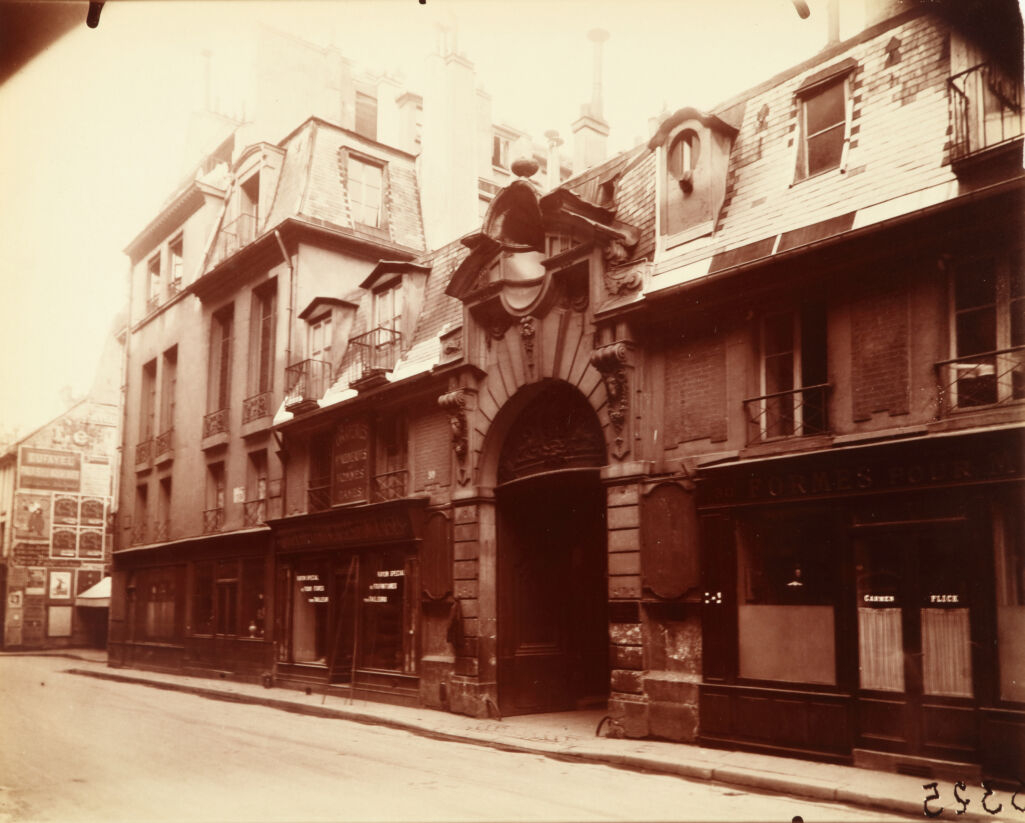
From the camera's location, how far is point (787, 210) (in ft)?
39.9

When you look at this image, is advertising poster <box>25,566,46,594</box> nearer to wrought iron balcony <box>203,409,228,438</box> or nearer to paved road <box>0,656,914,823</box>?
wrought iron balcony <box>203,409,228,438</box>

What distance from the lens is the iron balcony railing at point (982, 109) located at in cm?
951

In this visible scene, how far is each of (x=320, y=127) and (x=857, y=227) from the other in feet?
54.8

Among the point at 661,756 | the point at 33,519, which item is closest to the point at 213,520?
the point at 33,519

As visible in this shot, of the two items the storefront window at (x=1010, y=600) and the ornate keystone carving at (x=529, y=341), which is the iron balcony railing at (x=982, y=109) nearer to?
the storefront window at (x=1010, y=600)

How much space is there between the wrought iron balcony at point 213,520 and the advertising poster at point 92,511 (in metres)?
11.7

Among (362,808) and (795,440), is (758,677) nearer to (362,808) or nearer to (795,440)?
(795,440)

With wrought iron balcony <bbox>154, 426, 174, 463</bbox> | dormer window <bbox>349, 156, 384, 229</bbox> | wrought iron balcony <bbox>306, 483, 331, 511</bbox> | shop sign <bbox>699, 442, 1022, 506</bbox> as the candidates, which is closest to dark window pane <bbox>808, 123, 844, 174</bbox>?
shop sign <bbox>699, 442, 1022, 506</bbox>

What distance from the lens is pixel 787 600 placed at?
1145 cm

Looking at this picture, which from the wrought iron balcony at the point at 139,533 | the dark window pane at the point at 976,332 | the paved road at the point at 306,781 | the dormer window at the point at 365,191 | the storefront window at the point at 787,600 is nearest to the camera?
the paved road at the point at 306,781

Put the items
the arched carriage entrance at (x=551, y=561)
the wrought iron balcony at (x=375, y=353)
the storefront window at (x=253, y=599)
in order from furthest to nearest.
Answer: the storefront window at (x=253, y=599) → the wrought iron balcony at (x=375, y=353) → the arched carriage entrance at (x=551, y=561)

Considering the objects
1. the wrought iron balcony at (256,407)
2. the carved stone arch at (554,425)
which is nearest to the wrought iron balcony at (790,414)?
the carved stone arch at (554,425)

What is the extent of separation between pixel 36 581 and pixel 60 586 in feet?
3.19

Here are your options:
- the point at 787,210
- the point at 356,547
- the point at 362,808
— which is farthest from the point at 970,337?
the point at 356,547
